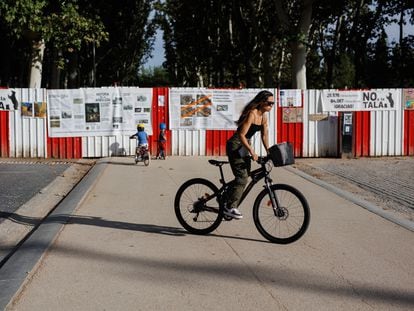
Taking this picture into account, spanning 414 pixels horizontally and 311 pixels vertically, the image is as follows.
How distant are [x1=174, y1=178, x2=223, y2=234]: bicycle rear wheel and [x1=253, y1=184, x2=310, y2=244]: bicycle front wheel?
51 cm

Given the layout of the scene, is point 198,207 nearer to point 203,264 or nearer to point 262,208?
point 262,208

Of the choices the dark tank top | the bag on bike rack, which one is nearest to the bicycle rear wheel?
the dark tank top

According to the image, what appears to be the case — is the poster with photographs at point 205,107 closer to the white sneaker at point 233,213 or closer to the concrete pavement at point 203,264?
the concrete pavement at point 203,264

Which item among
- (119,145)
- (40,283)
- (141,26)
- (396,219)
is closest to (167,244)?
(40,283)

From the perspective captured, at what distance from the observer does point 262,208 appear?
22.5ft

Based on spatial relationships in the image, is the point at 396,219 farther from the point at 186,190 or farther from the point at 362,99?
the point at 362,99

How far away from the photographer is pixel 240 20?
32.7 metres

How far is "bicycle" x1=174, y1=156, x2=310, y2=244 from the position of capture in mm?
6684

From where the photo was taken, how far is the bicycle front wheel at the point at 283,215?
6.64 m

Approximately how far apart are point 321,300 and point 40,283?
233 centimetres

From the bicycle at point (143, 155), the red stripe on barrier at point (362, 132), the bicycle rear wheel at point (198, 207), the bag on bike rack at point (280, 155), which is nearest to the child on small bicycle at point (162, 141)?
the bicycle at point (143, 155)

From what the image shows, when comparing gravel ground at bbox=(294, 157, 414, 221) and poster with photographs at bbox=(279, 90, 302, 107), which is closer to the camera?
gravel ground at bbox=(294, 157, 414, 221)

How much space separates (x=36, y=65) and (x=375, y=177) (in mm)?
11156

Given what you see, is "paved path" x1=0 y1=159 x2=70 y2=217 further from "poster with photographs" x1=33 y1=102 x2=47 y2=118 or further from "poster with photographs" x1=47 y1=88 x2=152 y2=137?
"poster with photographs" x1=33 y1=102 x2=47 y2=118
